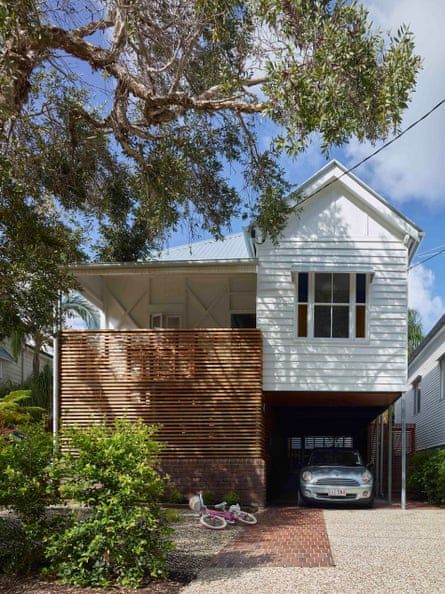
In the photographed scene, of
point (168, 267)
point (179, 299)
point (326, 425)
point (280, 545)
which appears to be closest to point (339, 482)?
point (280, 545)

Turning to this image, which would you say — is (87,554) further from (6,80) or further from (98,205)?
(98,205)

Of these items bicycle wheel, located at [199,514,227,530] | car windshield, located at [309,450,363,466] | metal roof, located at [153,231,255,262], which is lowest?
bicycle wheel, located at [199,514,227,530]

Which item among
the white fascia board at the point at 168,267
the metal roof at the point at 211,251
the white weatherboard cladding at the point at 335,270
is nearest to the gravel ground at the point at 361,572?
the white weatherboard cladding at the point at 335,270

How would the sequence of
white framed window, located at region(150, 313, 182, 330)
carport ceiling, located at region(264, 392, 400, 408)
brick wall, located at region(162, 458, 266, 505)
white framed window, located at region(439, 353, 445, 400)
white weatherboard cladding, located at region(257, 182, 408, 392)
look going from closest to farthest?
brick wall, located at region(162, 458, 266, 505)
white weatherboard cladding, located at region(257, 182, 408, 392)
carport ceiling, located at region(264, 392, 400, 408)
white framed window, located at region(150, 313, 182, 330)
white framed window, located at region(439, 353, 445, 400)

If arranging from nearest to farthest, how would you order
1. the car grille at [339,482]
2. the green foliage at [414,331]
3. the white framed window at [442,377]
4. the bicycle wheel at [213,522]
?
the bicycle wheel at [213,522]
the car grille at [339,482]
the white framed window at [442,377]
the green foliage at [414,331]

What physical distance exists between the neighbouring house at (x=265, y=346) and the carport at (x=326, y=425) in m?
0.99

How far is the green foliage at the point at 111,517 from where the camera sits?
7.50m

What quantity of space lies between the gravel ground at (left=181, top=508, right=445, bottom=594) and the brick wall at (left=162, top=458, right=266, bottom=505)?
345cm

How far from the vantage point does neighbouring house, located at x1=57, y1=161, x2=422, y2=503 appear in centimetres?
1520

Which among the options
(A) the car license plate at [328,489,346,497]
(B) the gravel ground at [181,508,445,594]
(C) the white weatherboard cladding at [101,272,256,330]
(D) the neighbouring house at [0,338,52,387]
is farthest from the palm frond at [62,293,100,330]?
(B) the gravel ground at [181,508,445,594]

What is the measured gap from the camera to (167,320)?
1880 cm

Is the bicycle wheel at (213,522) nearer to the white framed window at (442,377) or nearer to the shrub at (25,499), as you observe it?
the shrub at (25,499)

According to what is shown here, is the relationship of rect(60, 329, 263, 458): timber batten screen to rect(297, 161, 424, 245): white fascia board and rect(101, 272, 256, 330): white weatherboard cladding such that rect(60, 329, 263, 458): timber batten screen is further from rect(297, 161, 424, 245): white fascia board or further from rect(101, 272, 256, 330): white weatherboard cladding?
rect(297, 161, 424, 245): white fascia board

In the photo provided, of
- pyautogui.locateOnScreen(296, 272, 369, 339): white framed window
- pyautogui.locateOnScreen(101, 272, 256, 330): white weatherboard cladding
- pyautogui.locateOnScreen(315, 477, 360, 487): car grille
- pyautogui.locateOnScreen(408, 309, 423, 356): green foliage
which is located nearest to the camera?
pyautogui.locateOnScreen(315, 477, 360, 487): car grille
